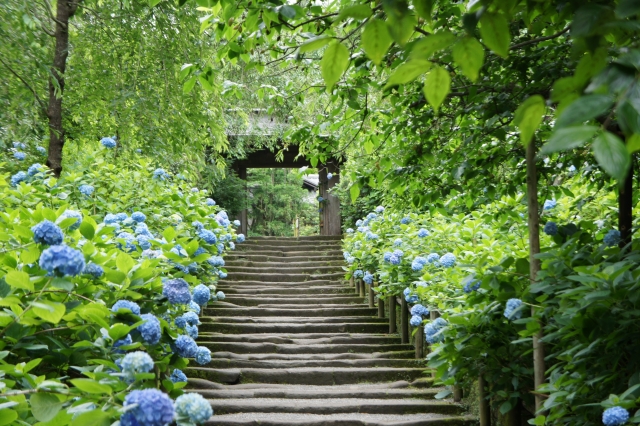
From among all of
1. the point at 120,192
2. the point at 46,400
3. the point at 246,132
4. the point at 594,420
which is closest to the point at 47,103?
the point at 120,192

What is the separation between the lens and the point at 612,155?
0.57 metres

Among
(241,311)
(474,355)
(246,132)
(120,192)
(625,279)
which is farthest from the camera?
(246,132)

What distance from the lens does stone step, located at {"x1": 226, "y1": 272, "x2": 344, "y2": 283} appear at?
10.1 meters

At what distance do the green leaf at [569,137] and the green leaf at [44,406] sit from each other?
1.22 meters

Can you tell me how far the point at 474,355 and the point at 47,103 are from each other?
427 cm

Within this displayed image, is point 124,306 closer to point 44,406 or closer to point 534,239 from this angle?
point 44,406

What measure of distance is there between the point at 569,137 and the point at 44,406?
4.12 ft

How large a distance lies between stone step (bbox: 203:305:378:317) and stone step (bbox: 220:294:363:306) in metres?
0.35

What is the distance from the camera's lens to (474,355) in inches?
117

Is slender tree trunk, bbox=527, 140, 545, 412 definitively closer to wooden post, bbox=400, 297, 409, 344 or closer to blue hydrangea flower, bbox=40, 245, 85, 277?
blue hydrangea flower, bbox=40, 245, 85, 277

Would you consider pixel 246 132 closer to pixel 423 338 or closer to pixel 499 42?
pixel 423 338

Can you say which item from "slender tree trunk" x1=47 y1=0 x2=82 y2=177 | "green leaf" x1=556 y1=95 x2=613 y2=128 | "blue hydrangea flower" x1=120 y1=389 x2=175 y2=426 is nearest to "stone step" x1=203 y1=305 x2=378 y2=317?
"slender tree trunk" x1=47 y1=0 x2=82 y2=177

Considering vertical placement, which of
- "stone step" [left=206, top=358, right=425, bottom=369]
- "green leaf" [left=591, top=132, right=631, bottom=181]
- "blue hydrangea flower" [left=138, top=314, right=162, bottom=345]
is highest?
"green leaf" [left=591, top=132, right=631, bottom=181]

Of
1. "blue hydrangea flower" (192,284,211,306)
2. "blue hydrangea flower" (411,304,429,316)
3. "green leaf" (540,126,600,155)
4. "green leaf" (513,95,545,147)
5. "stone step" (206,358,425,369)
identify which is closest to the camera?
"green leaf" (540,126,600,155)
